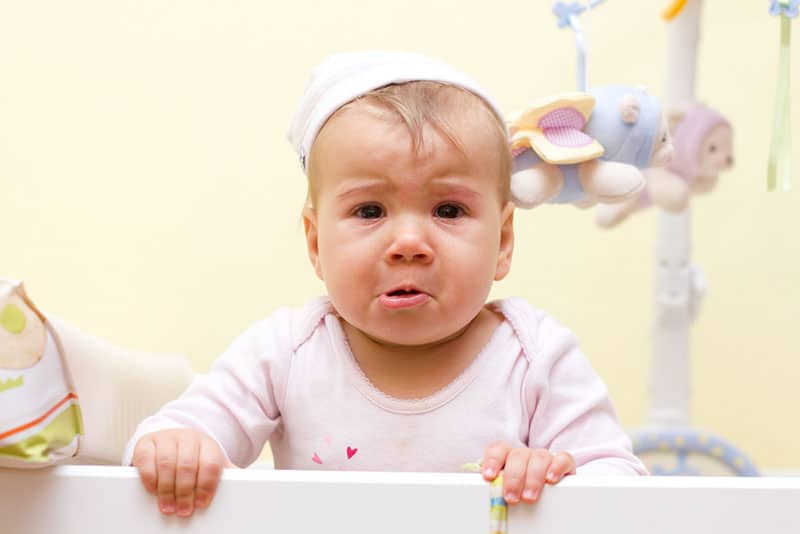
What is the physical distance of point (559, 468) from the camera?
0.58 metres

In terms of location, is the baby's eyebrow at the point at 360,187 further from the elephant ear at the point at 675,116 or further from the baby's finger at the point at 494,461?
the elephant ear at the point at 675,116

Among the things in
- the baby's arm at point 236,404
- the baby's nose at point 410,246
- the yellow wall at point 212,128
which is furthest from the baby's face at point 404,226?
the yellow wall at point 212,128

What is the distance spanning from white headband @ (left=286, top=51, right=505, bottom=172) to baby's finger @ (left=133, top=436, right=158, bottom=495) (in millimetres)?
300

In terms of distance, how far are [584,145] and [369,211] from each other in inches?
9.0

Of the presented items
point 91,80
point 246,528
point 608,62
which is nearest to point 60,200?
point 91,80

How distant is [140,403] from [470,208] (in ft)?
1.47

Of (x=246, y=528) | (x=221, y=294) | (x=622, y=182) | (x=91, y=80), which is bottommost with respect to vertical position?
(x=246, y=528)

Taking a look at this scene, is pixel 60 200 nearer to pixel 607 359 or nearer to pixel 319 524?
pixel 607 359

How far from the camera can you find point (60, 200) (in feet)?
4.96

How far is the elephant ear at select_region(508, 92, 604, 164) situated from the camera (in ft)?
2.83

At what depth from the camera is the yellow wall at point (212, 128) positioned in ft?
4.93

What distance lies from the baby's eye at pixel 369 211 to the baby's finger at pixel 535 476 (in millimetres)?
254

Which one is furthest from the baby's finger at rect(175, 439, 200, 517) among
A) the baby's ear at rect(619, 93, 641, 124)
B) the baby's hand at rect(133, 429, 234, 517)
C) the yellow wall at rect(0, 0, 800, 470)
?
the yellow wall at rect(0, 0, 800, 470)

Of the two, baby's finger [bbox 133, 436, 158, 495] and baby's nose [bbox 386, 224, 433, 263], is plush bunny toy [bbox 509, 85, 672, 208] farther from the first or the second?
baby's finger [bbox 133, 436, 158, 495]
